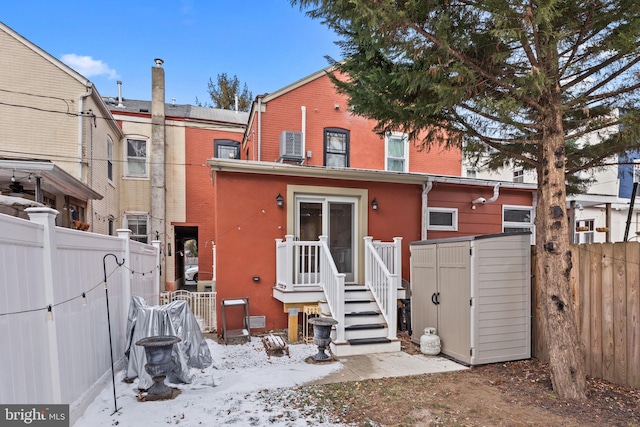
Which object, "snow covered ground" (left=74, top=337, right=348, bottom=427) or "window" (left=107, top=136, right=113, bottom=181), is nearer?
"snow covered ground" (left=74, top=337, right=348, bottom=427)

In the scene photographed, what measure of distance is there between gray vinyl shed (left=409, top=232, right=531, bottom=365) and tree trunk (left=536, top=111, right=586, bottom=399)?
3.21ft

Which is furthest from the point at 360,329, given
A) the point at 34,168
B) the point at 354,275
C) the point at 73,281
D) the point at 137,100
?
the point at 137,100

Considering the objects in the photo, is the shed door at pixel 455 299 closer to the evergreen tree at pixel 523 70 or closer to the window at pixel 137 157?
the evergreen tree at pixel 523 70

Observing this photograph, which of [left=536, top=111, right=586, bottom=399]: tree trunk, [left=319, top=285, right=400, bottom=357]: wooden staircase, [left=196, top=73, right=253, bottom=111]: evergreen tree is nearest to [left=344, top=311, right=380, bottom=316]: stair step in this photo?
[left=319, top=285, right=400, bottom=357]: wooden staircase

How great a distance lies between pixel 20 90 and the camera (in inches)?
364

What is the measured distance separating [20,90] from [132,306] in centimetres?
806

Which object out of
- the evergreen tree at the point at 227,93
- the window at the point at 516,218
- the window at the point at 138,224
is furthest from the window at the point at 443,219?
the evergreen tree at the point at 227,93

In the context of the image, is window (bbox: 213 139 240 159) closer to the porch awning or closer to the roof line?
the porch awning

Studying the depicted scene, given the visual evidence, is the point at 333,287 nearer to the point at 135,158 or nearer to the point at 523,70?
the point at 523,70

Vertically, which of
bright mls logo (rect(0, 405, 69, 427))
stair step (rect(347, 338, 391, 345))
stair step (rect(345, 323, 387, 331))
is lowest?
stair step (rect(347, 338, 391, 345))

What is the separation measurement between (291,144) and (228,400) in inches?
277

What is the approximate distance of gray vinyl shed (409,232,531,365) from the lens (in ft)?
18.0

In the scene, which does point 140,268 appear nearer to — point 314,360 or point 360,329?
point 314,360

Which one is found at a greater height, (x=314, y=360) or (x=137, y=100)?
(x=137, y=100)
